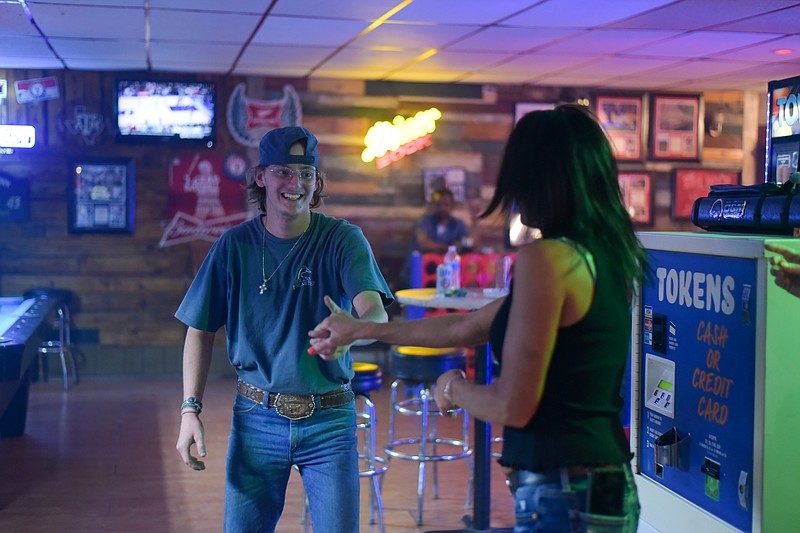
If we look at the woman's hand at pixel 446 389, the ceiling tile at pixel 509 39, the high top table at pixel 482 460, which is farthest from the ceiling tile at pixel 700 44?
the woman's hand at pixel 446 389

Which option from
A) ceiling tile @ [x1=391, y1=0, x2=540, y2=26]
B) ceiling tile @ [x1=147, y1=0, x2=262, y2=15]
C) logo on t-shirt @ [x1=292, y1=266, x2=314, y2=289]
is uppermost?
ceiling tile @ [x1=391, y1=0, x2=540, y2=26]

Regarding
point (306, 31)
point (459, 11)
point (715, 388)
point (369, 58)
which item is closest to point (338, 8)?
point (459, 11)

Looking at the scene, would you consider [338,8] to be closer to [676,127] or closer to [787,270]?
[787,270]

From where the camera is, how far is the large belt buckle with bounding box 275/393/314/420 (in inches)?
90.7

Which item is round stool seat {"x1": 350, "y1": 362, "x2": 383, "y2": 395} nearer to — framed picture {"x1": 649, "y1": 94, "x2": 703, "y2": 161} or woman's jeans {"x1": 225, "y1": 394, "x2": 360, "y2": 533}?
woman's jeans {"x1": 225, "y1": 394, "x2": 360, "y2": 533}

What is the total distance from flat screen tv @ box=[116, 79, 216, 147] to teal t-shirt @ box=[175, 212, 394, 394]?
5.78 meters

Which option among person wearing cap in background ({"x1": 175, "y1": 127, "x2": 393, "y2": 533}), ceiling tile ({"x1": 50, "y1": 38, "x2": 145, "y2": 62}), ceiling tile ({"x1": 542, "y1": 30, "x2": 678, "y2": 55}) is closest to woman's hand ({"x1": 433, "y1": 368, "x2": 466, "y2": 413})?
person wearing cap in background ({"x1": 175, "y1": 127, "x2": 393, "y2": 533})

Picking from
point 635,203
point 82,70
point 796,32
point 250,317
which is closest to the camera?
point 250,317

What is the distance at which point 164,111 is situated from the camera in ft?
26.1

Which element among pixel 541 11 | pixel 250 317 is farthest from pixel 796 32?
pixel 250 317

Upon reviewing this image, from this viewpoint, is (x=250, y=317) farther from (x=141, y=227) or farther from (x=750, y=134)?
(x=750, y=134)

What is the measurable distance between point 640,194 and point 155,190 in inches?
178

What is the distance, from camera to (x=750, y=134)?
9.11 metres

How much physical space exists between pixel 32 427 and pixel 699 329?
16.5 feet
